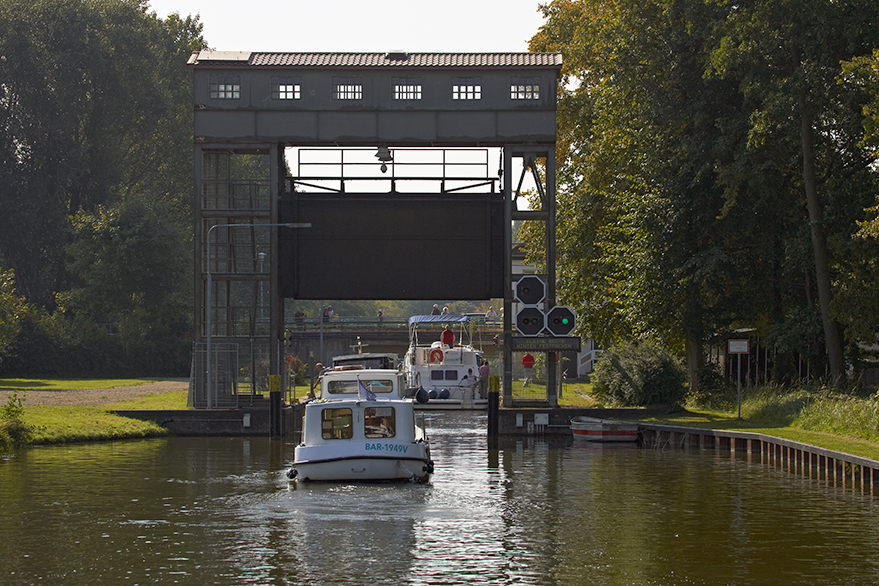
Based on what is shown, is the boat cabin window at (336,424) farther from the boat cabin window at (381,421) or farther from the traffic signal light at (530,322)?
the traffic signal light at (530,322)

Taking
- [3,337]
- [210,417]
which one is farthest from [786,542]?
[3,337]

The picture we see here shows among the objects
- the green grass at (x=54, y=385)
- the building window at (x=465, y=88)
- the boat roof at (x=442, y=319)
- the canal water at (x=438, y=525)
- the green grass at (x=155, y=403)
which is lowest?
the canal water at (x=438, y=525)

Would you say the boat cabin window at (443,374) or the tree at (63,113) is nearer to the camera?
the boat cabin window at (443,374)

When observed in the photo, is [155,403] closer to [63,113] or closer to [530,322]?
[530,322]

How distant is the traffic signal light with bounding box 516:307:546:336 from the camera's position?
40938 mm

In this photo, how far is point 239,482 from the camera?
26766 millimetres

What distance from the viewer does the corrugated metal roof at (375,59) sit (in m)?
41.4

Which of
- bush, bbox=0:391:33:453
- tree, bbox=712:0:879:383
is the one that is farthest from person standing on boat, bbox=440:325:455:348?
bush, bbox=0:391:33:453

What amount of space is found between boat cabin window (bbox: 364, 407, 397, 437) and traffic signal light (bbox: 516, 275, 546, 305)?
1433 centimetres

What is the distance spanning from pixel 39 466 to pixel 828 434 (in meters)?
21.4

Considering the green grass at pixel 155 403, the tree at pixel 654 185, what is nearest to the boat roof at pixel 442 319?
the tree at pixel 654 185

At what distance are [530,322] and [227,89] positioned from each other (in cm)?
1411

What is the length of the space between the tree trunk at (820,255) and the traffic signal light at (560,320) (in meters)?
8.66

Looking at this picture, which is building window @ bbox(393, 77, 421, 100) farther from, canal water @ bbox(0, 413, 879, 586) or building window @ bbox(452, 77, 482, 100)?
canal water @ bbox(0, 413, 879, 586)
